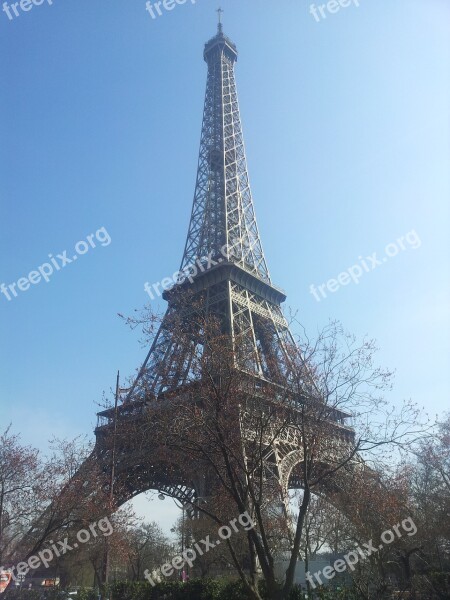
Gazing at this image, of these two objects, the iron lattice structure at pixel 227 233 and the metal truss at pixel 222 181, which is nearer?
the iron lattice structure at pixel 227 233

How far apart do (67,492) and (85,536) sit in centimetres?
689

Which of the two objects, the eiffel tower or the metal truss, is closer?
the eiffel tower

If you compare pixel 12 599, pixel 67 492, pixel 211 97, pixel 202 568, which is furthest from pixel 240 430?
pixel 211 97

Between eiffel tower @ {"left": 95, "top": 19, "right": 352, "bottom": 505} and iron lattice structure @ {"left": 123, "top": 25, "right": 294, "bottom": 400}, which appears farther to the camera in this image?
iron lattice structure @ {"left": 123, "top": 25, "right": 294, "bottom": 400}

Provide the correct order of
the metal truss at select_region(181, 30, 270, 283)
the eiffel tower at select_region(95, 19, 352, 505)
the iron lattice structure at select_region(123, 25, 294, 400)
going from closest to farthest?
the eiffel tower at select_region(95, 19, 352, 505)
the iron lattice structure at select_region(123, 25, 294, 400)
the metal truss at select_region(181, 30, 270, 283)

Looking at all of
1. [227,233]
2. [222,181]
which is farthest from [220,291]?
[222,181]

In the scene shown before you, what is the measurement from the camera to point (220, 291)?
1709 inches

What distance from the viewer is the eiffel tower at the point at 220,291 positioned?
14.7 metres

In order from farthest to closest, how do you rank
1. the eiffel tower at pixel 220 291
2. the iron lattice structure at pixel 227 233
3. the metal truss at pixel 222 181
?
1. the metal truss at pixel 222 181
2. the iron lattice structure at pixel 227 233
3. the eiffel tower at pixel 220 291

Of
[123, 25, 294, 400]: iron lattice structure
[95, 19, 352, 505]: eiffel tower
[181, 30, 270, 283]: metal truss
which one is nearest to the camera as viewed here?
[95, 19, 352, 505]: eiffel tower

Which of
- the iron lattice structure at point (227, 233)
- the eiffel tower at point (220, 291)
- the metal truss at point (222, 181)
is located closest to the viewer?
the eiffel tower at point (220, 291)

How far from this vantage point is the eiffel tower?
48.2 ft

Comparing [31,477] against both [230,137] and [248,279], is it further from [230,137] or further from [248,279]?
[230,137]

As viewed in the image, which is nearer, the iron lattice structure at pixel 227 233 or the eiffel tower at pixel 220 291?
the eiffel tower at pixel 220 291
